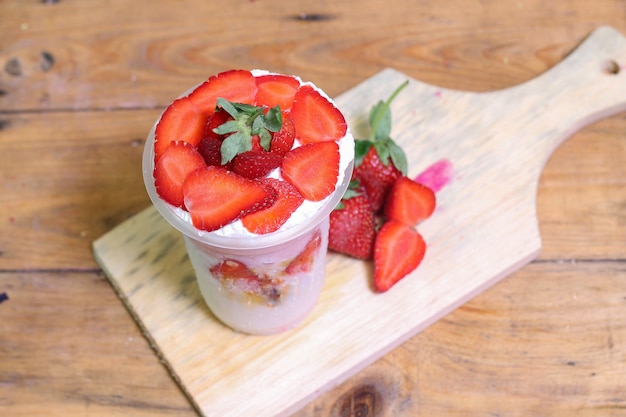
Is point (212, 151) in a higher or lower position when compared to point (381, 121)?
higher

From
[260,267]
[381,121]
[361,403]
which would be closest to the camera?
[260,267]

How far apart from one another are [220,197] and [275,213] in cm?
7

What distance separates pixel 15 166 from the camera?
4.75 ft

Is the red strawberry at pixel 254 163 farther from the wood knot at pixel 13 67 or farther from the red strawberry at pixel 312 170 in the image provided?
the wood knot at pixel 13 67

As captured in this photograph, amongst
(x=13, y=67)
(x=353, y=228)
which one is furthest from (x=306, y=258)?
(x=13, y=67)

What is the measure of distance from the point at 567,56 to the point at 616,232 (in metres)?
0.36

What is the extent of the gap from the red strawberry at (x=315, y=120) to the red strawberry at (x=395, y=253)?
271 millimetres

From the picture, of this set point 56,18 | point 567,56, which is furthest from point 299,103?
point 56,18

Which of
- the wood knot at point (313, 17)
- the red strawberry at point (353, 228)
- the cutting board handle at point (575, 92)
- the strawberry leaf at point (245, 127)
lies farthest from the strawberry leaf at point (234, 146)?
the wood knot at point (313, 17)

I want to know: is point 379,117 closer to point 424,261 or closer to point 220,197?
point 424,261

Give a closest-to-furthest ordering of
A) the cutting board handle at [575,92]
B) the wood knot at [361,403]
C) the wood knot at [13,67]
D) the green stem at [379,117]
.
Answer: the wood knot at [361,403] < the green stem at [379,117] < the cutting board handle at [575,92] < the wood knot at [13,67]

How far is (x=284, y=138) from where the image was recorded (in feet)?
3.28

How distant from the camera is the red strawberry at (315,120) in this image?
1037 mm

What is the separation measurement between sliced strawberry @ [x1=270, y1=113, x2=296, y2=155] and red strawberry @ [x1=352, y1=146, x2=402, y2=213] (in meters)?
Answer: 0.30
